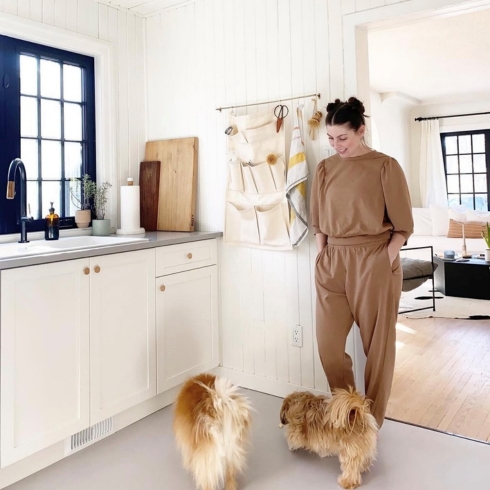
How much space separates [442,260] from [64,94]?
4062 millimetres

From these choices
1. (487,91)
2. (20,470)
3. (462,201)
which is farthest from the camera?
(462,201)

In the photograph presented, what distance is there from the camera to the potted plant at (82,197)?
287cm

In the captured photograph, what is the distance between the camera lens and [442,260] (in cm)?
510

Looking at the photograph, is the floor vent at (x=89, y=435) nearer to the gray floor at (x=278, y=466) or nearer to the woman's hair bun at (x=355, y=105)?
the gray floor at (x=278, y=466)

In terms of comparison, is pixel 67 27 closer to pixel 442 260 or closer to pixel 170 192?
pixel 170 192

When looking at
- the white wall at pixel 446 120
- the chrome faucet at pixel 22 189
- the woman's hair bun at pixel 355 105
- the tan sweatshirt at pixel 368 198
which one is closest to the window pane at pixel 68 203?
the chrome faucet at pixel 22 189

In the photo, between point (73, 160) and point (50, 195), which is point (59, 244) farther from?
point (73, 160)

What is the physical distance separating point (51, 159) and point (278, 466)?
2086 millimetres

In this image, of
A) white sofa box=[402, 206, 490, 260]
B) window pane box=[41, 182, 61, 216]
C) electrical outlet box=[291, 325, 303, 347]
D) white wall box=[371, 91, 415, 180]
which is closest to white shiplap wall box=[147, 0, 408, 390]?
electrical outlet box=[291, 325, 303, 347]

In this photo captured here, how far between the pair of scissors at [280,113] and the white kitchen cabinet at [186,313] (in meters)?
0.80

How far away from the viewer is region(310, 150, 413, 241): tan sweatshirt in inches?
81.4

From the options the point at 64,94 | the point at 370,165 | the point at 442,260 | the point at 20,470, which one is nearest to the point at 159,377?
the point at 20,470

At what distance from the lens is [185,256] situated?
2688 millimetres

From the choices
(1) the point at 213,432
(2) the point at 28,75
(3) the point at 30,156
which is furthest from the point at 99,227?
(1) the point at 213,432
